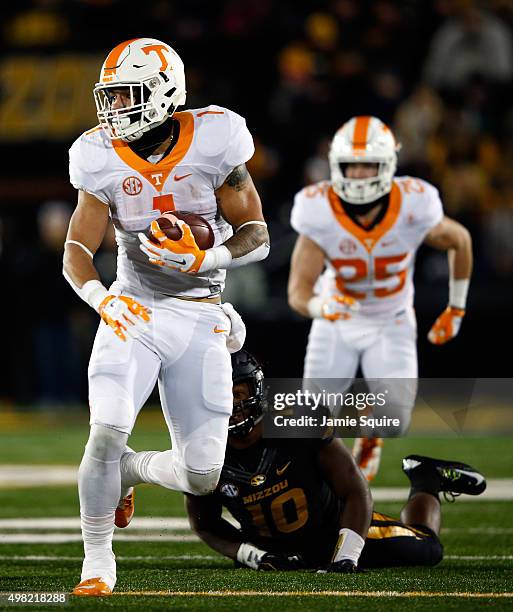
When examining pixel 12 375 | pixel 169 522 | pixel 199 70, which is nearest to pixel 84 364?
pixel 12 375

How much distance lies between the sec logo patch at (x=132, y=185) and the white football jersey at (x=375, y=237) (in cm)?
182

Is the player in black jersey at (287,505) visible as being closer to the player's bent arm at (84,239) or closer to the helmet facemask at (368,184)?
the player's bent arm at (84,239)

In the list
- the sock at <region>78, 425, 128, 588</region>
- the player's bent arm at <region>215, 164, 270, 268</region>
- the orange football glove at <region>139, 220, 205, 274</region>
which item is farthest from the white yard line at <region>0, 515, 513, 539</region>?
the orange football glove at <region>139, 220, 205, 274</region>

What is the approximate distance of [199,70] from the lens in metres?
11.3

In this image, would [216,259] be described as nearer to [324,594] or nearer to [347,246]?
[324,594]

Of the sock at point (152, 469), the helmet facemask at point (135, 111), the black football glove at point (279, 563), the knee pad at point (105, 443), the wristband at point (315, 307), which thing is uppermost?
the helmet facemask at point (135, 111)

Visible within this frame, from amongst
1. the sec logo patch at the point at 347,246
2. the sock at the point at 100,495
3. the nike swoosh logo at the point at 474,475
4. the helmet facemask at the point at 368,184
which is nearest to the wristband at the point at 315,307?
the sec logo patch at the point at 347,246

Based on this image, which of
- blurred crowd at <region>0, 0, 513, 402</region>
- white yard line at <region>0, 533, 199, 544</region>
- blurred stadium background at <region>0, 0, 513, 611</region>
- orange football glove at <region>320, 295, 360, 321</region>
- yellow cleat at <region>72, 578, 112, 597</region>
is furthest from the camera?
blurred crowd at <region>0, 0, 513, 402</region>

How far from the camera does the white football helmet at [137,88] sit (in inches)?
160

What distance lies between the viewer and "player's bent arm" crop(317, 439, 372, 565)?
13.8ft

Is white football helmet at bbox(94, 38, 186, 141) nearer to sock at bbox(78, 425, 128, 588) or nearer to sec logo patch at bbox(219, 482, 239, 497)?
sock at bbox(78, 425, 128, 588)

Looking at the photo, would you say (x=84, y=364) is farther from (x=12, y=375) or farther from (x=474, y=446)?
(x=474, y=446)

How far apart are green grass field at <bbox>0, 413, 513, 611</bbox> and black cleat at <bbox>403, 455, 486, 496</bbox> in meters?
0.24

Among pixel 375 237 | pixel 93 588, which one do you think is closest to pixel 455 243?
pixel 375 237
